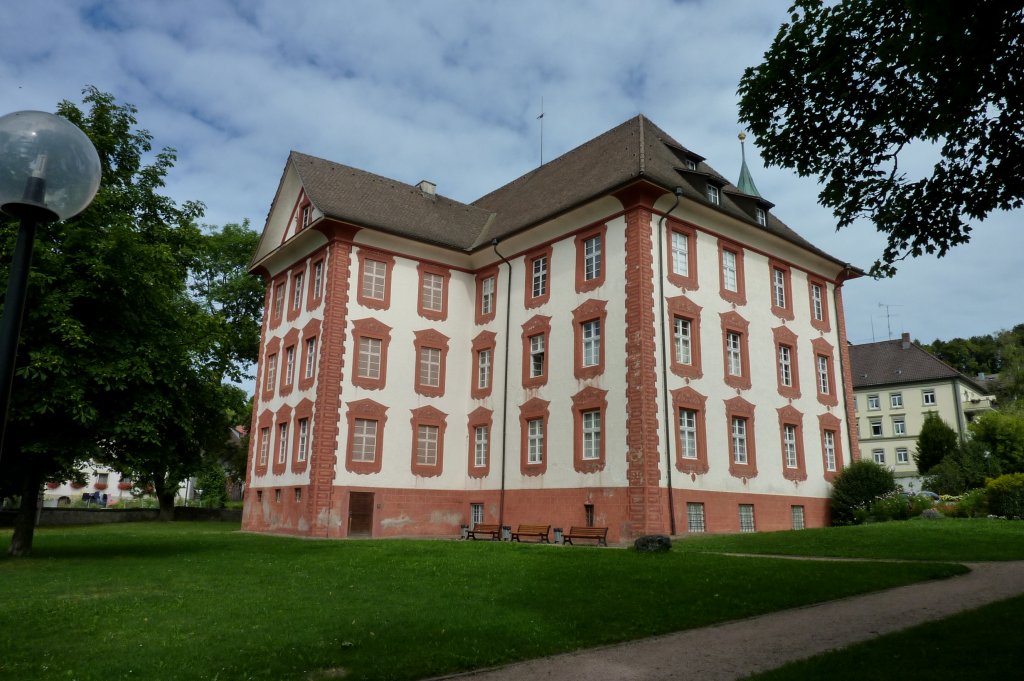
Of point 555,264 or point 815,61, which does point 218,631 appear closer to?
point 815,61

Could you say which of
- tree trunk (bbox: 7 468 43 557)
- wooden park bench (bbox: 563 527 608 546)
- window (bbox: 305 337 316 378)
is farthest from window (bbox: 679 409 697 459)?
tree trunk (bbox: 7 468 43 557)

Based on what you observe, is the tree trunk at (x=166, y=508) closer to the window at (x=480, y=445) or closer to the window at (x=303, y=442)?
the window at (x=303, y=442)

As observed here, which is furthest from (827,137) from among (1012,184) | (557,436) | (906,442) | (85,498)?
(85,498)

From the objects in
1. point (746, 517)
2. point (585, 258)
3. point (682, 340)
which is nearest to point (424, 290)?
point (585, 258)

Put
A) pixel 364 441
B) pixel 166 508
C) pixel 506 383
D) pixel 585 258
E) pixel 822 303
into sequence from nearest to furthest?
1. pixel 585 258
2. pixel 364 441
3. pixel 506 383
4. pixel 822 303
5. pixel 166 508

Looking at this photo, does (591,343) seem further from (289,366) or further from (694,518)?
(289,366)

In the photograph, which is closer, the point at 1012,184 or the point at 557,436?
the point at 1012,184

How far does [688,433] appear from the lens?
25.5m

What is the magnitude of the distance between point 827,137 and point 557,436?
1672 cm

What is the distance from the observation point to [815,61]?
451 inches

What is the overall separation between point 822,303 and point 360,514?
66.0ft

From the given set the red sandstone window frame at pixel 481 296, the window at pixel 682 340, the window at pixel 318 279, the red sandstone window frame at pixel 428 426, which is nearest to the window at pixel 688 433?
the window at pixel 682 340

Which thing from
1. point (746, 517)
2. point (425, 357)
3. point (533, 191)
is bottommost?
point (746, 517)

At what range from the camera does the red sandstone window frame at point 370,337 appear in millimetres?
29234
